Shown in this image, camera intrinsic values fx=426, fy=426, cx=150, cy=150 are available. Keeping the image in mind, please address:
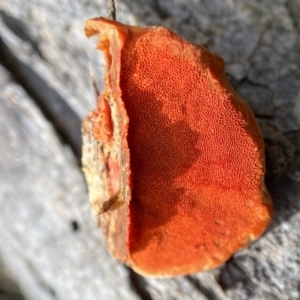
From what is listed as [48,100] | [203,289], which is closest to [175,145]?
[203,289]

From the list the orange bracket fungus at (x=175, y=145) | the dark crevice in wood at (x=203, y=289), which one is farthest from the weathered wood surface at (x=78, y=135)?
the orange bracket fungus at (x=175, y=145)

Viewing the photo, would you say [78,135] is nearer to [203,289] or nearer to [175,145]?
[203,289]

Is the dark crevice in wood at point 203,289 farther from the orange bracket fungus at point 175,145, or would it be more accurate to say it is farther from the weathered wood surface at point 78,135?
the orange bracket fungus at point 175,145

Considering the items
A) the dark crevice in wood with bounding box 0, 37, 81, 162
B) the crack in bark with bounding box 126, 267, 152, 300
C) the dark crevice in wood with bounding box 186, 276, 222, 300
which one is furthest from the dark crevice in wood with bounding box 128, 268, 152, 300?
the dark crevice in wood with bounding box 0, 37, 81, 162

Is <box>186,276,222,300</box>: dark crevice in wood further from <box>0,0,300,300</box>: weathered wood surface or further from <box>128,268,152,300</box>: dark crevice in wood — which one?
<box>128,268,152,300</box>: dark crevice in wood

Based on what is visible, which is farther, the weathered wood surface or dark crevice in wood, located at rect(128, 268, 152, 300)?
dark crevice in wood, located at rect(128, 268, 152, 300)

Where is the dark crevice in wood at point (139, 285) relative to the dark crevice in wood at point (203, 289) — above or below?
below
